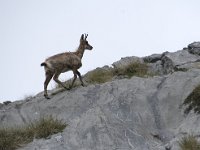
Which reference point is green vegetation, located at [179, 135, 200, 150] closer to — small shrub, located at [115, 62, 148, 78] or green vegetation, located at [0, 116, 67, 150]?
green vegetation, located at [0, 116, 67, 150]

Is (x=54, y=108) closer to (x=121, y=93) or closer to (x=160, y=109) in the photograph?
(x=121, y=93)

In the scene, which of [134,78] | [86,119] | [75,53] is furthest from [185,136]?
[75,53]

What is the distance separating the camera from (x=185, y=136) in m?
13.3

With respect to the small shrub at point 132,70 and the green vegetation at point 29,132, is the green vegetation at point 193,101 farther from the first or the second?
the small shrub at point 132,70

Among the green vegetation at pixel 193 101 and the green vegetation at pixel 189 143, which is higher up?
the green vegetation at pixel 193 101

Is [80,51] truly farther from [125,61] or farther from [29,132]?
[29,132]

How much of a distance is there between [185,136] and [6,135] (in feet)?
15.4

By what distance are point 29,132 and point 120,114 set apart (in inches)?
97.7

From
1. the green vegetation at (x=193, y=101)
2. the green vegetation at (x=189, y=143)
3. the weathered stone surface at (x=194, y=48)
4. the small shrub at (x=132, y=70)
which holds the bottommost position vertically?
the green vegetation at (x=189, y=143)

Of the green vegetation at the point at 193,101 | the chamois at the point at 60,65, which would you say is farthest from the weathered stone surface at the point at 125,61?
the green vegetation at the point at 193,101

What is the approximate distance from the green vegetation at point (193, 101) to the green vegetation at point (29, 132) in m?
3.28

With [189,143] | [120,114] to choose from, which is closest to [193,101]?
[120,114]

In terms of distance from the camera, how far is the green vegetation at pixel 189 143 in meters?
12.7

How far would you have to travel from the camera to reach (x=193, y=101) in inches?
585
